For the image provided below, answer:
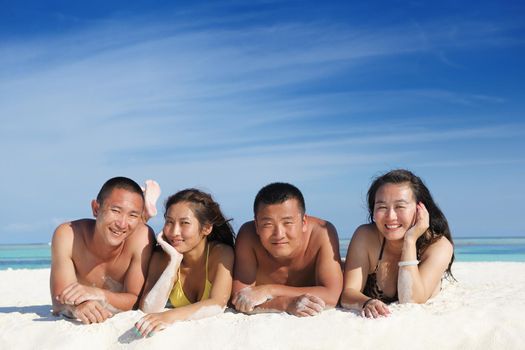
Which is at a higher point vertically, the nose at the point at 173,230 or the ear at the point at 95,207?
the ear at the point at 95,207

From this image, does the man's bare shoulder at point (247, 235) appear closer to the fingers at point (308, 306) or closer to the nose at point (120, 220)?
the fingers at point (308, 306)

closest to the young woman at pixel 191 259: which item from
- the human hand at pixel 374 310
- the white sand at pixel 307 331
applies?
the white sand at pixel 307 331

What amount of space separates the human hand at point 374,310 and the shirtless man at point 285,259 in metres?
0.41

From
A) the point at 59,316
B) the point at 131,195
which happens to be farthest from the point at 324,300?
the point at 59,316

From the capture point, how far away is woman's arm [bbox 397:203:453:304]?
5684mm

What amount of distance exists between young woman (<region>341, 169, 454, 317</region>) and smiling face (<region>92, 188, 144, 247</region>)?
7.31 feet

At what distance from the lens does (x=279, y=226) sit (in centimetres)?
584

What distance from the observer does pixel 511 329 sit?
18.3ft

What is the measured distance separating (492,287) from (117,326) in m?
4.48

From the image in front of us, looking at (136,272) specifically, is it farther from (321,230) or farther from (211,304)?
(321,230)

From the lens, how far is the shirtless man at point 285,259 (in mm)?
5750

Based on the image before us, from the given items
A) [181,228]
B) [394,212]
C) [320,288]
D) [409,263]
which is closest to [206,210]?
[181,228]

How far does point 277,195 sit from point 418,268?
1582 mm

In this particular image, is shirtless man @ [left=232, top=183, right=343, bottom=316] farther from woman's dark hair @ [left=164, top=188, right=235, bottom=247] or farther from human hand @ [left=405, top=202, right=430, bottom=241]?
human hand @ [left=405, top=202, right=430, bottom=241]
